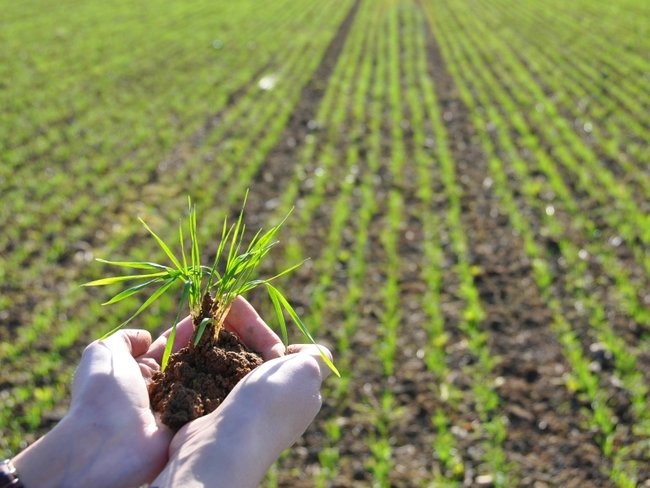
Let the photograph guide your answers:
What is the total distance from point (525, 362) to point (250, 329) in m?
2.68

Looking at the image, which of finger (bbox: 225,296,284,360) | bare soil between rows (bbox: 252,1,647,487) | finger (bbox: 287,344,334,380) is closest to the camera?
finger (bbox: 287,344,334,380)

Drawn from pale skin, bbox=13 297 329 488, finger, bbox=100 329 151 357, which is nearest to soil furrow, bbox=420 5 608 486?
pale skin, bbox=13 297 329 488

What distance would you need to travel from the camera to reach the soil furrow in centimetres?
370

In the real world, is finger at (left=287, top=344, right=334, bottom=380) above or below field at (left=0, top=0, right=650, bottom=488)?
above

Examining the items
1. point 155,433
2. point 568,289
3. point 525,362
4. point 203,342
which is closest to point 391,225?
point 568,289

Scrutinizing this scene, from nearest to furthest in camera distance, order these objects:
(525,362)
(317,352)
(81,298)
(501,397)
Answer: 1. (317,352)
2. (501,397)
3. (525,362)
4. (81,298)

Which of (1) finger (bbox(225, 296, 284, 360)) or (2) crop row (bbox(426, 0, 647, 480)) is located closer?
(1) finger (bbox(225, 296, 284, 360))

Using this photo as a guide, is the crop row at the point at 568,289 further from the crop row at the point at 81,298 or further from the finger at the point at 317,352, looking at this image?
the crop row at the point at 81,298

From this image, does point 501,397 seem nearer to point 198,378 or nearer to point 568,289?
point 568,289

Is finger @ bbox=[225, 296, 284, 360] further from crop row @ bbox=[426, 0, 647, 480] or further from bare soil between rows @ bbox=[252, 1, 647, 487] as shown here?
crop row @ bbox=[426, 0, 647, 480]

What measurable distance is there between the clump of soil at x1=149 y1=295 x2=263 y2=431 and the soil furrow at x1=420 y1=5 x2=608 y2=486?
84.9 inches

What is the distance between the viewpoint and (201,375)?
2.12 m

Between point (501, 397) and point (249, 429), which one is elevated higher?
point (249, 429)

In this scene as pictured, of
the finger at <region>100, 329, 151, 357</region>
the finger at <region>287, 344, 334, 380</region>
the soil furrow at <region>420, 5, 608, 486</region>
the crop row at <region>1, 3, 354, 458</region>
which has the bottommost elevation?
the soil furrow at <region>420, 5, 608, 486</region>
